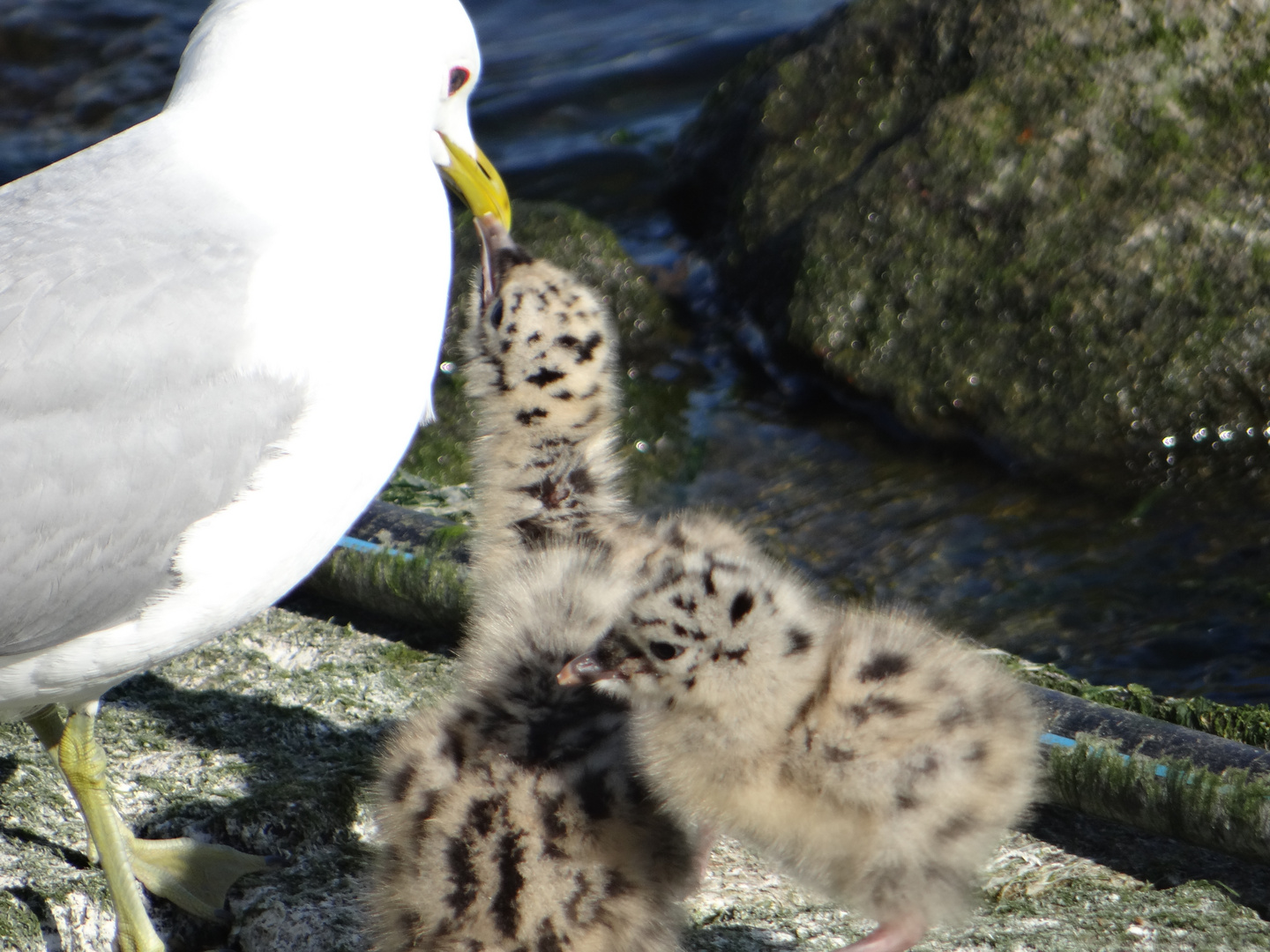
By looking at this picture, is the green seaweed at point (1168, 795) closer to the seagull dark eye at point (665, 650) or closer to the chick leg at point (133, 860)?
the seagull dark eye at point (665, 650)

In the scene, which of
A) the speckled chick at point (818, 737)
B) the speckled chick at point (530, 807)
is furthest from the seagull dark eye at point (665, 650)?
the speckled chick at point (530, 807)

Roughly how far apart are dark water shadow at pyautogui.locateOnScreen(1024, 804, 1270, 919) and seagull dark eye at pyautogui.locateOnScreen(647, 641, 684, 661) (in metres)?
1.31

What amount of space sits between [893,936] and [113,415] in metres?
1.96

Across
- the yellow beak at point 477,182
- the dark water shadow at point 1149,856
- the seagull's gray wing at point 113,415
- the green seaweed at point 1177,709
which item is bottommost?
the dark water shadow at point 1149,856

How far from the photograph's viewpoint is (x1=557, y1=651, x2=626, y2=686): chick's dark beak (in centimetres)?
A: 292

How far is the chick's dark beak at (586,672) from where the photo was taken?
292cm

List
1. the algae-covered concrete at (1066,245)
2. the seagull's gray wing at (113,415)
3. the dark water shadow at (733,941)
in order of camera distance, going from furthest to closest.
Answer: the algae-covered concrete at (1066,245), the dark water shadow at (733,941), the seagull's gray wing at (113,415)

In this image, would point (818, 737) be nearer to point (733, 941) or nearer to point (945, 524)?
point (733, 941)

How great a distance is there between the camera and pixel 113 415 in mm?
3100

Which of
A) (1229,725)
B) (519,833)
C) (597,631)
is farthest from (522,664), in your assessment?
(1229,725)

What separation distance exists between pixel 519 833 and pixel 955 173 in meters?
4.64

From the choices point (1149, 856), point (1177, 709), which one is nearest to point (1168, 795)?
point (1149, 856)

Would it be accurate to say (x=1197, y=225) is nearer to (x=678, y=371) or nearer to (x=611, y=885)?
(x=678, y=371)

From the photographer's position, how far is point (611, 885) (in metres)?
2.96
